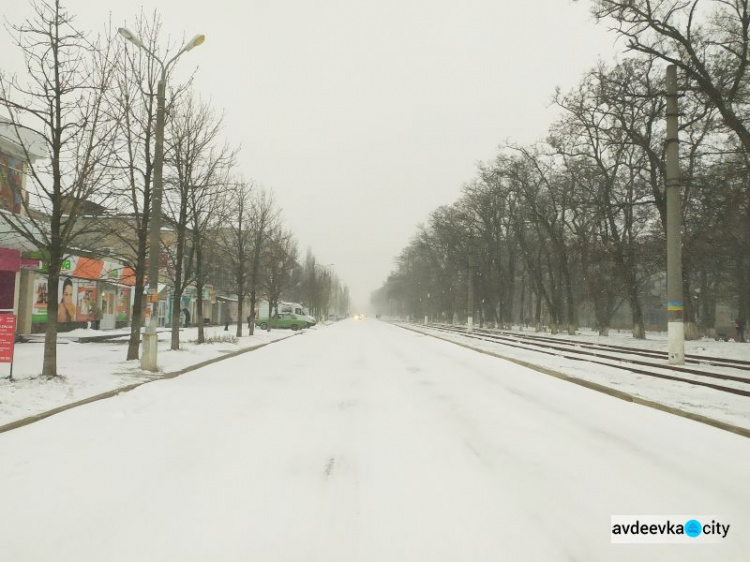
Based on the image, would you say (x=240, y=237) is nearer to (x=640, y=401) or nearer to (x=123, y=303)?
(x=123, y=303)

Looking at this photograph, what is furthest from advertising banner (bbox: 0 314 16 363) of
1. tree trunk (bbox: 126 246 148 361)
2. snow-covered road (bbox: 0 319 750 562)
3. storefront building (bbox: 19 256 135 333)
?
storefront building (bbox: 19 256 135 333)

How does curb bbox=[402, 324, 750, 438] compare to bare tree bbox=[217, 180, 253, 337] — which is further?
bare tree bbox=[217, 180, 253, 337]

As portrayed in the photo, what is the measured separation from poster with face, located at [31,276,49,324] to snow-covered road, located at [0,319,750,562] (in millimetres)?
20441

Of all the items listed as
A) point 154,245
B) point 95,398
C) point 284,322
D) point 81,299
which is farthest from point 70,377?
point 284,322

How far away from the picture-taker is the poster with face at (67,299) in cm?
2839

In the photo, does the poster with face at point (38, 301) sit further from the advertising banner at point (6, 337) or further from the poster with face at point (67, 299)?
the advertising banner at point (6, 337)

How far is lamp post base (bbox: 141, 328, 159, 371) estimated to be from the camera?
12.5m

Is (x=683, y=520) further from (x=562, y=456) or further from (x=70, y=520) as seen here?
(x=70, y=520)

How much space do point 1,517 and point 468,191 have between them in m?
47.3

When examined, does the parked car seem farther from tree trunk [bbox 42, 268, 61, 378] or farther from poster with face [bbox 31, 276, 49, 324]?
tree trunk [bbox 42, 268, 61, 378]

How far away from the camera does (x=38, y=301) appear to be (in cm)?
2527

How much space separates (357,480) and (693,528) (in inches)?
109

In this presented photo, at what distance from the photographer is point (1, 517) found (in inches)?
150

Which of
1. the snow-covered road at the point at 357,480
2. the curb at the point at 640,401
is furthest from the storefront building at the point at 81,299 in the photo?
the curb at the point at 640,401
